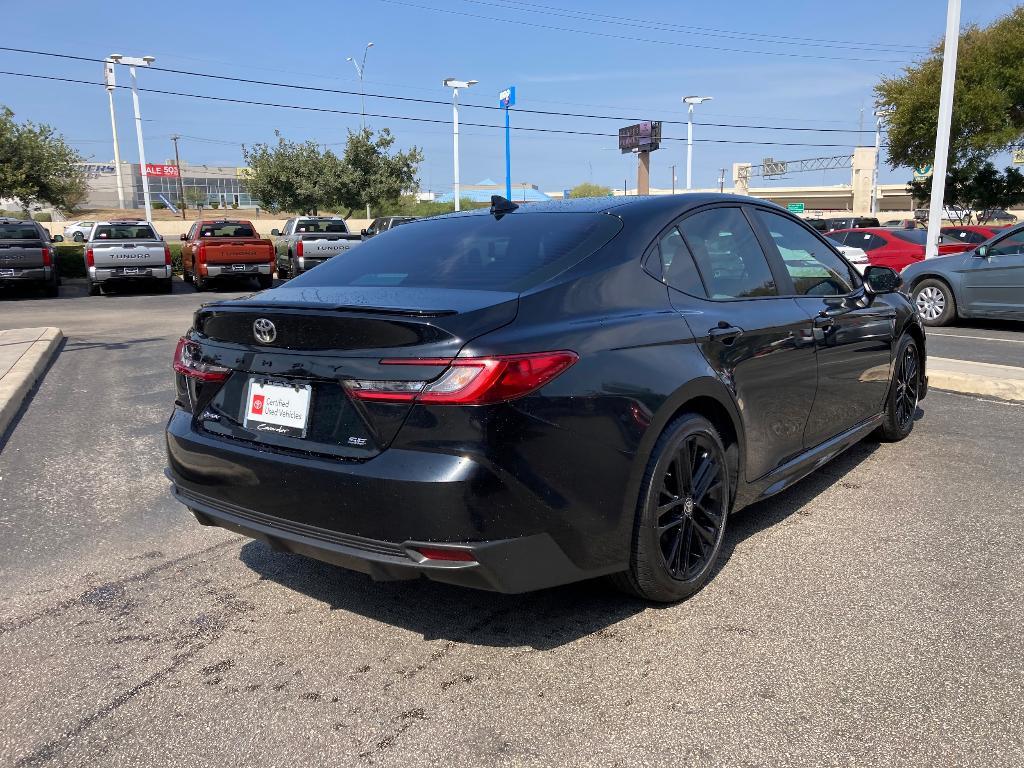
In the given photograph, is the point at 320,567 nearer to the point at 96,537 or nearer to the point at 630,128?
the point at 96,537

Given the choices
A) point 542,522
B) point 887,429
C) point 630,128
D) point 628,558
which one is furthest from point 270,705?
point 630,128

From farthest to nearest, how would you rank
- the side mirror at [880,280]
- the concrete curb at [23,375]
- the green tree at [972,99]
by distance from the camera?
the green tree at [972,99]
the concrete curb at [23,375]
the side mirror at [880,280]

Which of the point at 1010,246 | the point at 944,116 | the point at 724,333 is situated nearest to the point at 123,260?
the point at 1010,246

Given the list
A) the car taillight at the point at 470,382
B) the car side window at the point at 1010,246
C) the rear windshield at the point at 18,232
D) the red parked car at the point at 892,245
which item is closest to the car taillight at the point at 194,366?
the car taillight at the point at 470,382

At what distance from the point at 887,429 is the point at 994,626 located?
8.40 ft

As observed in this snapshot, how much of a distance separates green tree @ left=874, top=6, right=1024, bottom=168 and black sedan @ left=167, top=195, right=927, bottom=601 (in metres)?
27.3

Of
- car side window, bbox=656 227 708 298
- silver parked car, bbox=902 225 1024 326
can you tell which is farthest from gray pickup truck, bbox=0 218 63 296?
car side window, bbox=656 227 708 298

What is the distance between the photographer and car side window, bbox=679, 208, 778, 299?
3580mm

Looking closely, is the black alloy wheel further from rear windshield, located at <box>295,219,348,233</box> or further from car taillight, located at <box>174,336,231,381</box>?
rear windshield, located at <box>295,219,348,233</box>

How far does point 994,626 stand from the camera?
3.04 m

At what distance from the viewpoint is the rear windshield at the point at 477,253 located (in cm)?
312

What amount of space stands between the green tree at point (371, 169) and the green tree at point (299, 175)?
0.42 meters

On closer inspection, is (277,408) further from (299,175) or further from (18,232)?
(299,175)

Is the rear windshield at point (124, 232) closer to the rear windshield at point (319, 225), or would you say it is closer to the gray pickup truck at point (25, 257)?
the gray pickup truck at point (25, 257)
